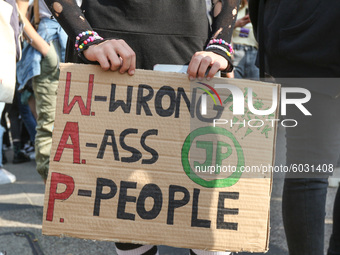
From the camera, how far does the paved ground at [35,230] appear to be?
249 cm

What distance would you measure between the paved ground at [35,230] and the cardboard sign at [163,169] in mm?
1130

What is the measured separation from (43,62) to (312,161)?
7.19 feet

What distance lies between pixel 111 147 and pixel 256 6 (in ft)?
3.89

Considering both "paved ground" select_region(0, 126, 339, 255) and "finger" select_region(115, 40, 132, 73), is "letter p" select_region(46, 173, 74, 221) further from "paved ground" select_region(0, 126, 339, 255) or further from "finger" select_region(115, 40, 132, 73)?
"paved ground" select_region(0, 126, 339, 255)

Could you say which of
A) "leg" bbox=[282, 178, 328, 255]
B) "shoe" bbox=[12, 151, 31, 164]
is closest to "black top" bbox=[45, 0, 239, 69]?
"leg" bbox=[282, 178, 328, 255]

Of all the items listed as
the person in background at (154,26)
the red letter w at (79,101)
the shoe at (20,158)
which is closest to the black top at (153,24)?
the person in background at (154,26)

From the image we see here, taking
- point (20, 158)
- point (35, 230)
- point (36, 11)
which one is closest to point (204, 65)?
point (35, 230)

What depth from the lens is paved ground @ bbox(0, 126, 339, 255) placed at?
8.16ft

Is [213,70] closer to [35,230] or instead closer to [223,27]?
[223,27]

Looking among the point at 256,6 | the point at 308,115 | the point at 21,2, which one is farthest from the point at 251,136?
the point at 21,2

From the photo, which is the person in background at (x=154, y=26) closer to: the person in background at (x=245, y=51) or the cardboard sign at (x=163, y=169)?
the cardboard sign at (x=163, y=169)

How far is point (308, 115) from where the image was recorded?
6.00ft

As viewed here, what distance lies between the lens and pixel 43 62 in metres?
3.27

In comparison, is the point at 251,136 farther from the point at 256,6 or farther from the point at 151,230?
the point at 256,6
